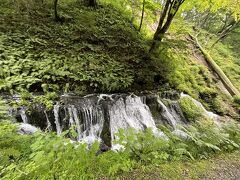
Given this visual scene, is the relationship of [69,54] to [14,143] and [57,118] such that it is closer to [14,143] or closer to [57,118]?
[57,118]

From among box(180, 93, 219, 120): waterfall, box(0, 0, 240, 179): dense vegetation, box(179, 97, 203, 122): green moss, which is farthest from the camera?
box(180, 93, 219, 120): waterfall

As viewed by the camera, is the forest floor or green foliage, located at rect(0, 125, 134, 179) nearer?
green foliage, located at rect(0, 125, 134, 179)

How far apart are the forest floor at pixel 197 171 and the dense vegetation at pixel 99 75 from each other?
0.45 feet

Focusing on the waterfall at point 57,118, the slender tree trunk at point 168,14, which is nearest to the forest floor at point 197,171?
the waterfall at point 57,118

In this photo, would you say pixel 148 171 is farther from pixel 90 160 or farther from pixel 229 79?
pixel 229 79

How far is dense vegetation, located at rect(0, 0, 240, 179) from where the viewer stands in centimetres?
295

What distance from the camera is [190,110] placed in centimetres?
816

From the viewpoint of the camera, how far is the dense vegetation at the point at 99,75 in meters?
2.95

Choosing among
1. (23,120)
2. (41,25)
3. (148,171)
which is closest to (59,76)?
(23,120)

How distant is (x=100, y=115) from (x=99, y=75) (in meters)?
1.56

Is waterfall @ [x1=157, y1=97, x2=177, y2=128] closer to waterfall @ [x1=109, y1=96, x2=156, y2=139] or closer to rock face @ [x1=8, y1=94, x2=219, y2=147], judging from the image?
rock face @ [x1=8, y1=94, x2=219, y2=147]

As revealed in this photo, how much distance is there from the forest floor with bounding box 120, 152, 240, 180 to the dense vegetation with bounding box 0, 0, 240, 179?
0.45 feet

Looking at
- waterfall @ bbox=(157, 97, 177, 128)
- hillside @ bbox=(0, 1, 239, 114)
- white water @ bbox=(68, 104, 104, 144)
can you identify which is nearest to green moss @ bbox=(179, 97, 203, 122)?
hillside @ bbox=(0, 1, 239, 114)

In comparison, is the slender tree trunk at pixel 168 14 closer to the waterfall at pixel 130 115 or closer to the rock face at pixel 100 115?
the rock face at pixel 100 115
